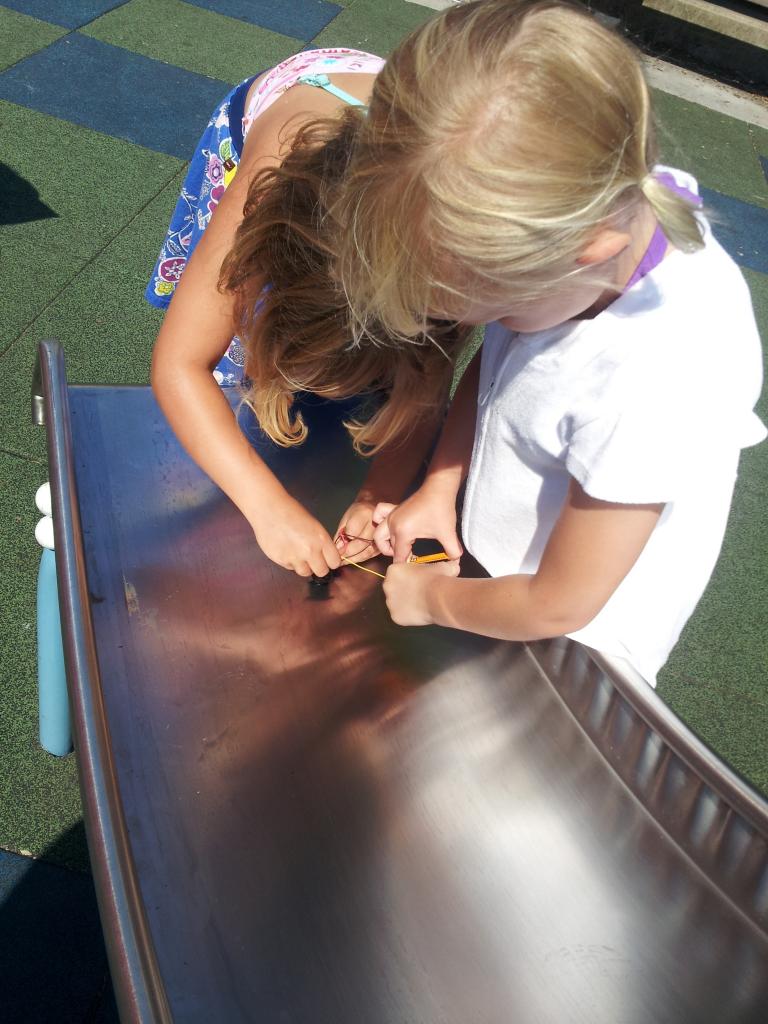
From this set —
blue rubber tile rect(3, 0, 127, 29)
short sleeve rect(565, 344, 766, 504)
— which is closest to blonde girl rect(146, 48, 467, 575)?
short sleeve rect(565, 344, 766, 504)

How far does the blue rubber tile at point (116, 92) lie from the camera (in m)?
2.98

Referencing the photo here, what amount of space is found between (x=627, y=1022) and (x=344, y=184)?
0.85m

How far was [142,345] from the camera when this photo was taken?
2.17 metres

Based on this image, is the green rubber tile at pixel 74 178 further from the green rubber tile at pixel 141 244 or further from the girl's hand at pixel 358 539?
the girl's hand at pixel 358 539

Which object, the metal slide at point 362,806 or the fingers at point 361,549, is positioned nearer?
the metal slide at point 362,806

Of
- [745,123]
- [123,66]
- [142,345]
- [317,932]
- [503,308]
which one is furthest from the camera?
[745,123]

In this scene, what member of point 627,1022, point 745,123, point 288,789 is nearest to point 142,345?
point 288,789

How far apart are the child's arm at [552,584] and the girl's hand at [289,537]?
0.33 ft

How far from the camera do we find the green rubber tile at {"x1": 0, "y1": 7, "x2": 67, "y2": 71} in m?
3.17

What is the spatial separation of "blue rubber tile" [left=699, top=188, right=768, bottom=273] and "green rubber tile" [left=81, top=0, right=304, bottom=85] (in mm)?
1821

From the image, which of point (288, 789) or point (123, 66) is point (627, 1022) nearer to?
point (288, 789)

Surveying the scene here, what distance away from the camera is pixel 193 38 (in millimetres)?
3695

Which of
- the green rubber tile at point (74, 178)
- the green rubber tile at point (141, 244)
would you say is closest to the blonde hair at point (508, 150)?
the green rubber tile at point (141, 244)

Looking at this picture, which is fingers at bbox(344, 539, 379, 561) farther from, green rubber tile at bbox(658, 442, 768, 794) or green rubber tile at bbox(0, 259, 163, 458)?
green rubber tile at bbox(0, 259, 163, 458)
